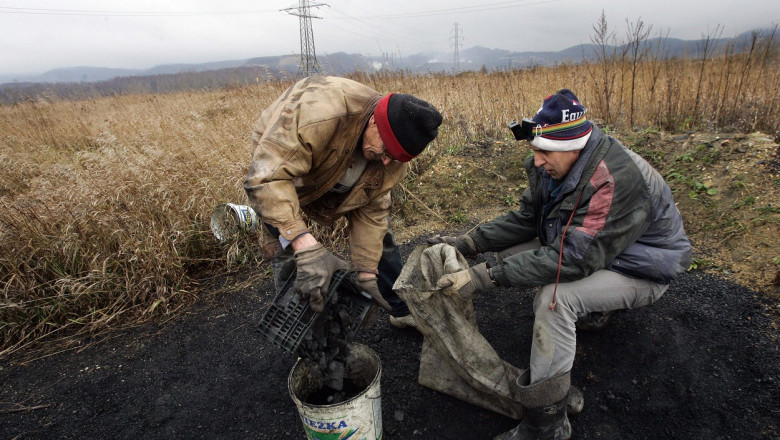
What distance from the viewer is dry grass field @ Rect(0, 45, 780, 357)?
3.10 m

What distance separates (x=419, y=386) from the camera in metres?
2.37

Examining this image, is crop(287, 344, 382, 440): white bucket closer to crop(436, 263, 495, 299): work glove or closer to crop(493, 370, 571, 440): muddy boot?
crop(436, 263, 495, 299): work glove

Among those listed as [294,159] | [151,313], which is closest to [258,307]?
[151,313]

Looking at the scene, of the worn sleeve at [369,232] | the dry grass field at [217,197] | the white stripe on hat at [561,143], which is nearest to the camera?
the white stripe on hat at [561,143]

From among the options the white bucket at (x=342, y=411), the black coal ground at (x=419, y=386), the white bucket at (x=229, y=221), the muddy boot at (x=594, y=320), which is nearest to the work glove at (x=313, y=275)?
the white bucket at (x=342, y=411)

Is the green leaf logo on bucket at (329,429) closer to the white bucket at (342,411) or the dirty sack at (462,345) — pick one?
the white bucket at (342,411)

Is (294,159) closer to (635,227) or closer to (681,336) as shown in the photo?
(635,227)

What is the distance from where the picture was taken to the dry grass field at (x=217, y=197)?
310cm

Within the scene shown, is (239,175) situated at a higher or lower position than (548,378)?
higher

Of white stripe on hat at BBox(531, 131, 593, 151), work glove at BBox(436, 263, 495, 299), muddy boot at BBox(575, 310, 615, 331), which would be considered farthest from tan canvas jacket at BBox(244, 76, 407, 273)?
muddy boot at BBox(575, 310, 615, 331)

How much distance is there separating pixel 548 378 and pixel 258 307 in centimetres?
230

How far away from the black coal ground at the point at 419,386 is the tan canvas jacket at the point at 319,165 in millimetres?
923

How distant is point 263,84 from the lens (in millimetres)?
9195

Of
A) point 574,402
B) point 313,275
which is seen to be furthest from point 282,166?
point 574,402
